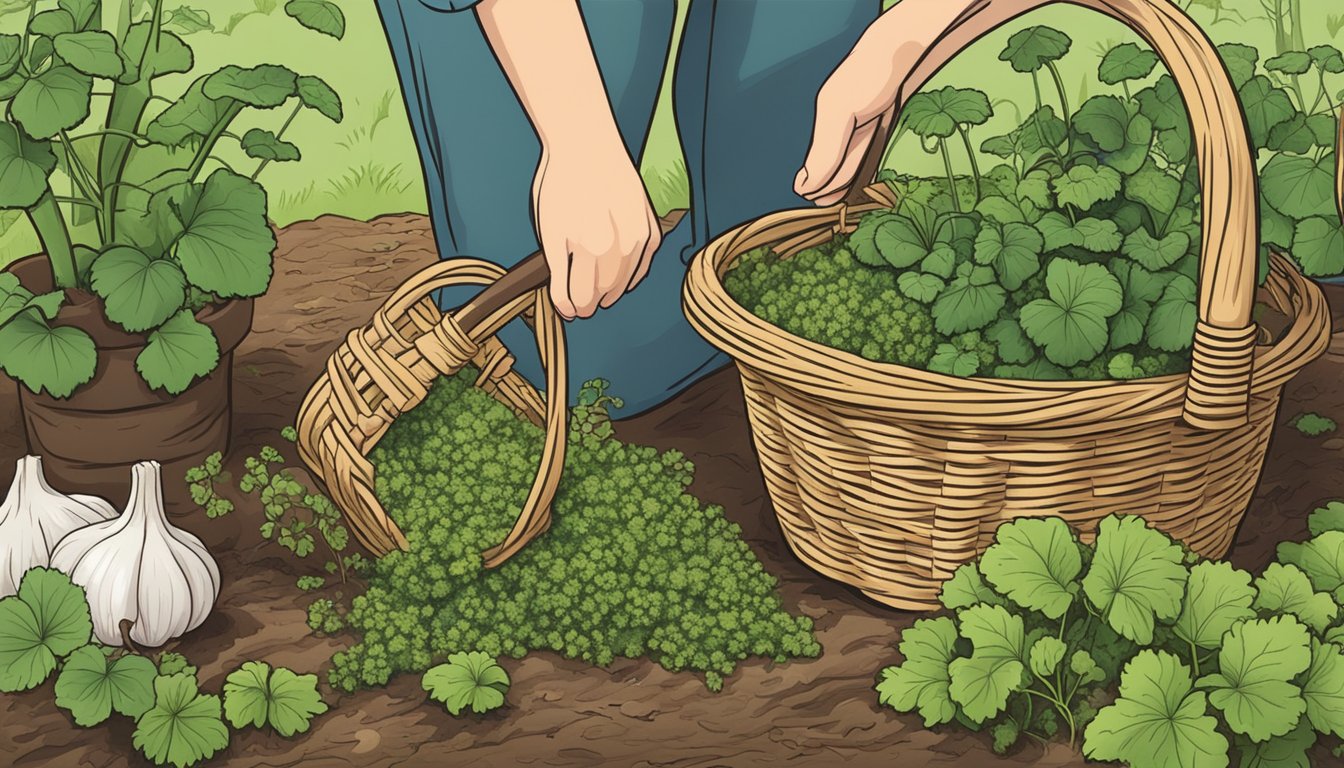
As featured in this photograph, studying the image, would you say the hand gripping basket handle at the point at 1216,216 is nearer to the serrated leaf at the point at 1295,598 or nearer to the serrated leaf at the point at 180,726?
the serrated leaf at the point at 1295,598

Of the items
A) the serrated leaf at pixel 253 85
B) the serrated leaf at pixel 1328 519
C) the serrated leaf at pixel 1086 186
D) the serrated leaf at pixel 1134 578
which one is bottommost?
the serrated leaf at pixel 1328 519

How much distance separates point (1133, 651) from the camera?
1.43 metres

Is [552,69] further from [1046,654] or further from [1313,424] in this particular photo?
[1313,424]

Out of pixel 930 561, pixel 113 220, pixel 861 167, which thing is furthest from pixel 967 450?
pixel 113 220

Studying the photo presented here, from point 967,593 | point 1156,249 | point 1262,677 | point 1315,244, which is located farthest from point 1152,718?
point 1315,244

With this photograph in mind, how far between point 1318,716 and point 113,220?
4.57ft

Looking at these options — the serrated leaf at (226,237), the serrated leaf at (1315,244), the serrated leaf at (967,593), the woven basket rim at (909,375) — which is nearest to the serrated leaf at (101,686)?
the serrated leaf at (226,237)

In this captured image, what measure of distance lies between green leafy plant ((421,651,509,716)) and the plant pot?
0.43m

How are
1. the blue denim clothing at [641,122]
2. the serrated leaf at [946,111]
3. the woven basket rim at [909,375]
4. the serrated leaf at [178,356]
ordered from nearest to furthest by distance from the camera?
1. the woven basket rim at [909,375]
2. the serrated leaf at [178,356]
3. the serrated leaf at [946,111]
4. the blue denim clothing at [641,122]

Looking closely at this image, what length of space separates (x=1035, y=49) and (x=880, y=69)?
0.92ft

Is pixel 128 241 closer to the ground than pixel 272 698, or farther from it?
farther from it

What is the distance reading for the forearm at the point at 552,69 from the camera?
1.45 metres

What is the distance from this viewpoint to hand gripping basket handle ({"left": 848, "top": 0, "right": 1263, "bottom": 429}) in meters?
1.38

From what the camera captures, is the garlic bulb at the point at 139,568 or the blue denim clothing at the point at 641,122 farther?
the blue denim clothing at the point at 641,122
